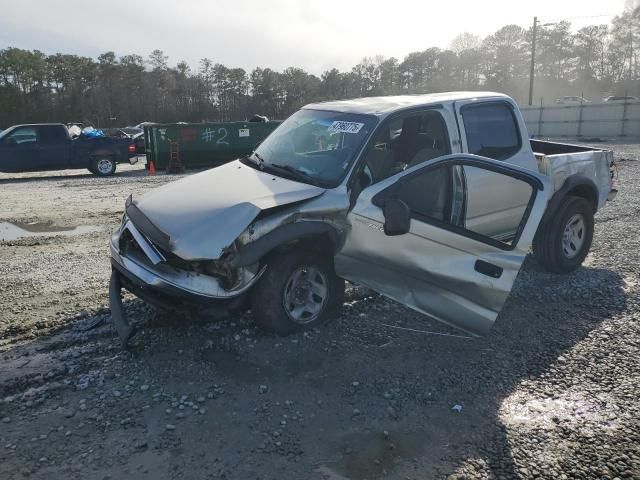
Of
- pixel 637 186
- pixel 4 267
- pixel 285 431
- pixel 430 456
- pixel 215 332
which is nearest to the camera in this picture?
pixel 430 456

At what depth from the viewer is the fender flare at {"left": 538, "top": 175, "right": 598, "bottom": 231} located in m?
5.97

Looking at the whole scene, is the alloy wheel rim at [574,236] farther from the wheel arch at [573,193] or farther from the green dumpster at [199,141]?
the green dumpster at [199,141]

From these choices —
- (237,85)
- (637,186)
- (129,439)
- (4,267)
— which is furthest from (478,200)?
(237,85)

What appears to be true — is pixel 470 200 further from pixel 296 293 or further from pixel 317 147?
pixel 296 293

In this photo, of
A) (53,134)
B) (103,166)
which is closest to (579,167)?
(103,166)

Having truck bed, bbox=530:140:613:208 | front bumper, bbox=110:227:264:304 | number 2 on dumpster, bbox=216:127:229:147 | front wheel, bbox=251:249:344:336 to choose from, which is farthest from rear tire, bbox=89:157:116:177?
front wheel, bbox=251:249:344:336

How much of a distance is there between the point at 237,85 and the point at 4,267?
6872 centimetres

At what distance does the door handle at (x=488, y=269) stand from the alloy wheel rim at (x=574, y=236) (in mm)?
2450

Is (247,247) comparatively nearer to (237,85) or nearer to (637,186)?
(637,186)

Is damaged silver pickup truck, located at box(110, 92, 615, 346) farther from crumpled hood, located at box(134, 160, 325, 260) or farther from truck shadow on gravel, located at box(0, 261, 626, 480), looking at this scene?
truck shadow on gravel, located at box(0, 261, 626, 480)

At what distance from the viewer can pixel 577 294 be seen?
5562mm

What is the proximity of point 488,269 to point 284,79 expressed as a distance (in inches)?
2505

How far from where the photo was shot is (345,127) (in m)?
4.94

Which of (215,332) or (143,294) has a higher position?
(143,294)
